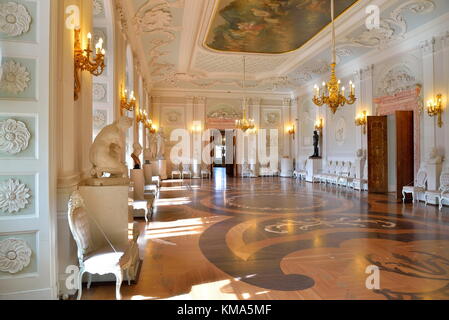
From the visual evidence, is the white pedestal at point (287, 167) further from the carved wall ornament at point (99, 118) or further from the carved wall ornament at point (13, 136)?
the carved wall ornament at point (13, 136)

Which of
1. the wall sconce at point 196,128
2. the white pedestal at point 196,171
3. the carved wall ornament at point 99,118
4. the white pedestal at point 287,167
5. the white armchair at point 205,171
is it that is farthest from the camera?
the white pedestal at point 287,167

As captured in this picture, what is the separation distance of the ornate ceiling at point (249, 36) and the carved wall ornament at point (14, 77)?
4.44 meters

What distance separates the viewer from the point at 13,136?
2672 mm

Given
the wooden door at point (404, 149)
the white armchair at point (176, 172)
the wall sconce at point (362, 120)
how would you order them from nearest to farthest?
the wooden door at point (404, 149), the wall sconce at point (362, 120), the white armchair at point (176, 172)

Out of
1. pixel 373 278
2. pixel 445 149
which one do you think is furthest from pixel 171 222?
pixel 445 149

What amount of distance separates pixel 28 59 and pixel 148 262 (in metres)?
2.66

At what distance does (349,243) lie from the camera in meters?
4.51

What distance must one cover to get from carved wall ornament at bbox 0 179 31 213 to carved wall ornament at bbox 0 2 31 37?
1381 mm

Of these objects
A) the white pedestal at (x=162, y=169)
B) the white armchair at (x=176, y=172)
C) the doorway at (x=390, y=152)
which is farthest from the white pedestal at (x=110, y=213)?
the white armchair at (x=176, y=172)

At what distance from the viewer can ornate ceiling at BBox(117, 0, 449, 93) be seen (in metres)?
7.27

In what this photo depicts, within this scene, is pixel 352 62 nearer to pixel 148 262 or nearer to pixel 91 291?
pixel 148 262

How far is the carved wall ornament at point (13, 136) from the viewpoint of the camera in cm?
266

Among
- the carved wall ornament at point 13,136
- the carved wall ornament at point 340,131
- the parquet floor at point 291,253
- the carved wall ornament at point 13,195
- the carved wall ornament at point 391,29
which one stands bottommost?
the parquet floor at point 291,253

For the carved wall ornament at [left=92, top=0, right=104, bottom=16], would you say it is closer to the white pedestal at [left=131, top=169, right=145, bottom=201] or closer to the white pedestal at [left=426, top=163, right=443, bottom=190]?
the white pedestal at [left=131, top=169, right=145, bottom=201]
